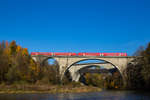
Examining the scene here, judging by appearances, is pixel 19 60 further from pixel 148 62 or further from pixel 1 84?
pixel 148 62

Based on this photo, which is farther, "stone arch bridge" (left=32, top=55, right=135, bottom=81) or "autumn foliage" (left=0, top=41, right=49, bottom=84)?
"stone arch bridge" (left=32, top=55, right=135, bottom=81)

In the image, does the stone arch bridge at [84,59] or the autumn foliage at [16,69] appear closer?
the autumn foliage at [16,69]

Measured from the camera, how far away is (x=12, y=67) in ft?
135

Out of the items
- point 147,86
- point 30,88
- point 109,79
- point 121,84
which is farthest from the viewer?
point 109,79

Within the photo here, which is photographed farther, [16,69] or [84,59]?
[84,59]

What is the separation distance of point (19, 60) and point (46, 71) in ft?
33.3

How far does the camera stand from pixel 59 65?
193 ft

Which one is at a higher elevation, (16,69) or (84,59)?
(84,59)

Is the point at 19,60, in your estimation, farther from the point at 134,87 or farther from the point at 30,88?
the point at 134,87

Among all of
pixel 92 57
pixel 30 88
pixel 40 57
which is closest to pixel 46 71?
pixel 40 57

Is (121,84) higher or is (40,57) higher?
(40,57)

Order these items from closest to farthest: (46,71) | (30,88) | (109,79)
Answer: (30,88), (46,71), (109,79)

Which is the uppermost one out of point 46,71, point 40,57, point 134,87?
point 40,57

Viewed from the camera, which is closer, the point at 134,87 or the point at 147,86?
the point at 147,86
